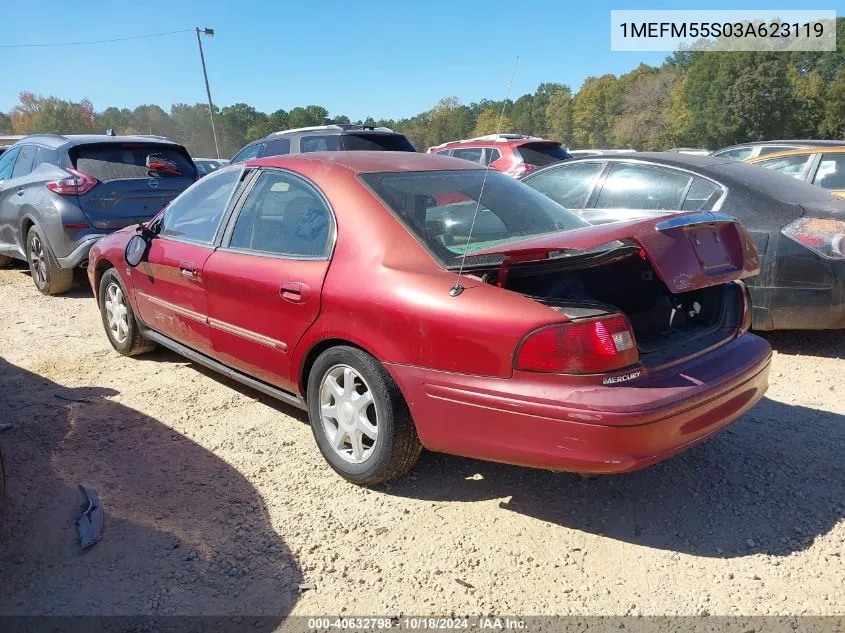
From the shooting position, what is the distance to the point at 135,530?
279 centimetres

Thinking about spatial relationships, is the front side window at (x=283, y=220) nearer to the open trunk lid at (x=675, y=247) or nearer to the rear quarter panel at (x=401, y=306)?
the rear quarter panel at (x=401, y=306)

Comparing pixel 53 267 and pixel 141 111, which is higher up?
pixel 141 111

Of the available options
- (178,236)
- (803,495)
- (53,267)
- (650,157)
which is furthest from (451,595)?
(53,267)

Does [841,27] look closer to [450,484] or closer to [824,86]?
[824,86]

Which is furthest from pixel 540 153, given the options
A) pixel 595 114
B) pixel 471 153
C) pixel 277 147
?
pixel 595 114

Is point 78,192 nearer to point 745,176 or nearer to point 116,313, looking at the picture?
point 116,313

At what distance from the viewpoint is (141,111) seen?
71562 millimetres

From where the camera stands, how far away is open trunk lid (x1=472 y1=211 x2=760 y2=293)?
2.38 m

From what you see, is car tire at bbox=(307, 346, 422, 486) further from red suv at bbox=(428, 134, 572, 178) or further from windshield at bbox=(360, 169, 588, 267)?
red suv at bbox=(428, 134, 572, 178)

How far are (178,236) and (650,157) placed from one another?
151 inches

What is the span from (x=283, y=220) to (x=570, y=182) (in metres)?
3.34

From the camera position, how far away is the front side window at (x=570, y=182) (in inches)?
229

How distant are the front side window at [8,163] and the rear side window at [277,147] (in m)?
3.50

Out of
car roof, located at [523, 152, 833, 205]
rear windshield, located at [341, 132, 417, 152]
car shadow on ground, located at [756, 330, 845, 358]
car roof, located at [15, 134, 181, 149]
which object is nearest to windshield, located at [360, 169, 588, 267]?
car roof, located at [523, 152, 833, 205]
